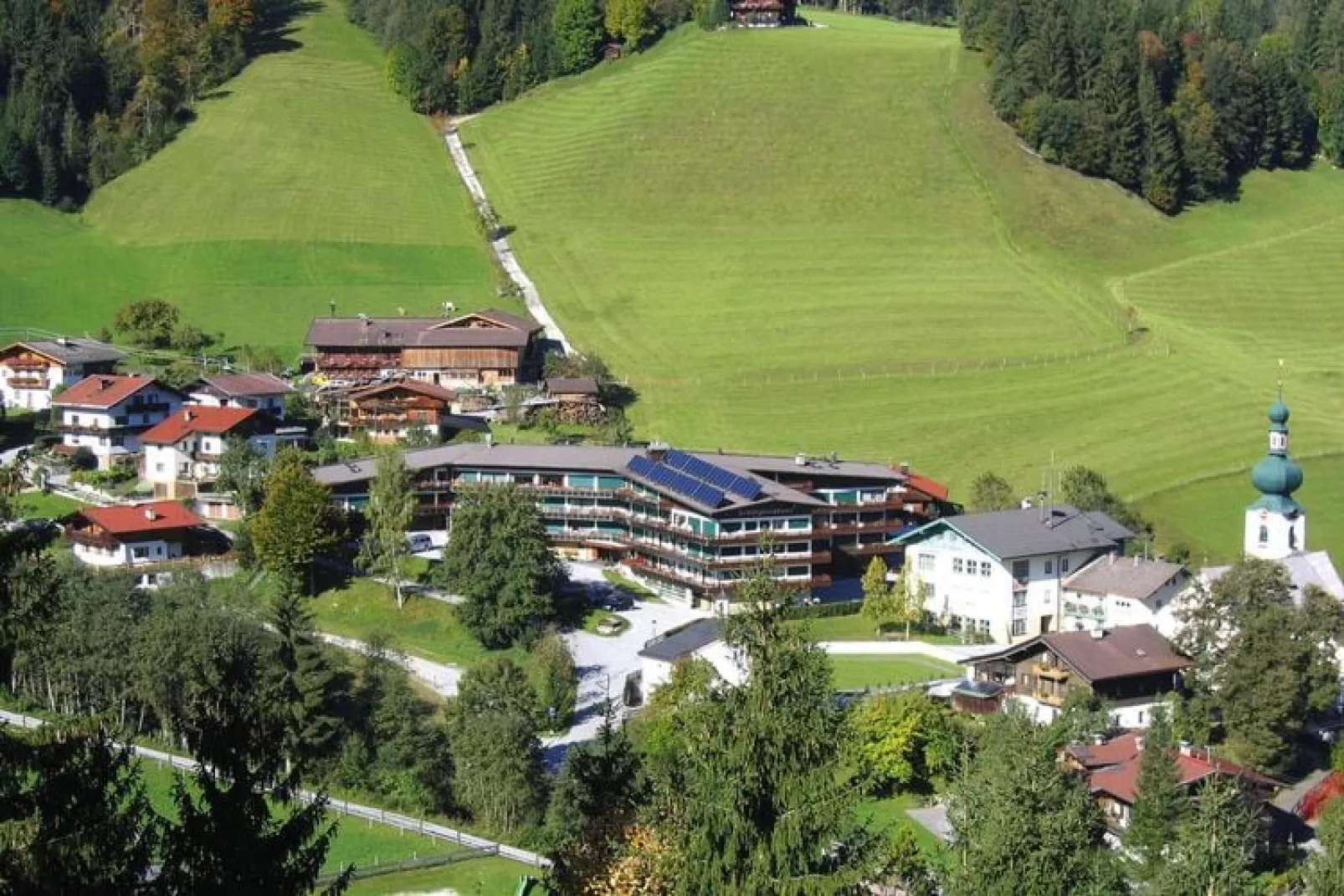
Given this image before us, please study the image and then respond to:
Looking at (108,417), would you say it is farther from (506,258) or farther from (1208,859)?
(1208,859)

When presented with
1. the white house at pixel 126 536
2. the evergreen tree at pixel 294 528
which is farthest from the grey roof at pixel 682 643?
the white house at pixel 126 536

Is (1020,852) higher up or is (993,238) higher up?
(1020,852)

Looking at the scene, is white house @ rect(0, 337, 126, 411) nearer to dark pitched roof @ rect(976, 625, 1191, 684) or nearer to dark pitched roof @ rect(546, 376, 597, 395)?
dark pitched roof @ rect(546, 376, 597, 395)

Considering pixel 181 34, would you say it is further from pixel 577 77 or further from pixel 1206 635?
pixel 1206 635

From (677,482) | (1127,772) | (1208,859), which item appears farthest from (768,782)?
(677,482)

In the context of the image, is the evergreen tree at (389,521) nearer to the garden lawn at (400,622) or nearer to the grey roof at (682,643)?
the garden lawn at (400,622)

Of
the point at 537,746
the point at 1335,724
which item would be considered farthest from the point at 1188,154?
the point at 537,746

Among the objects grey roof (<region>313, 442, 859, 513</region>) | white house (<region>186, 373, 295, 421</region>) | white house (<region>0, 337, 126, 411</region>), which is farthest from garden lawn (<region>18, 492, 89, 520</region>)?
white house (<region>0, 337, 126, 411</region>)
